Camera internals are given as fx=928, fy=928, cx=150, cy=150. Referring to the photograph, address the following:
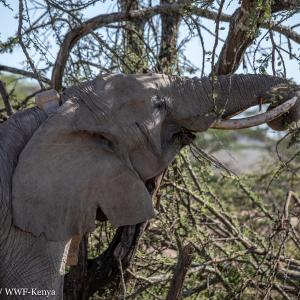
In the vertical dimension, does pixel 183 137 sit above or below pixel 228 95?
below

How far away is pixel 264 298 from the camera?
14.8 ft

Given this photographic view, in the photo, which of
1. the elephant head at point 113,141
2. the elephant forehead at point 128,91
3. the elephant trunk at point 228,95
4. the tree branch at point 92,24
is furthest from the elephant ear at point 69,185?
the tree branch at point 92,24

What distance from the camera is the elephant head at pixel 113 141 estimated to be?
13.3ft

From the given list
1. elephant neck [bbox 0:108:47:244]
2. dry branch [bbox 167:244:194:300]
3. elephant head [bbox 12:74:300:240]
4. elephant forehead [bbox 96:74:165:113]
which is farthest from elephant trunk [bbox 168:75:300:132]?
elephant neck [bbox 0:108:47:244]

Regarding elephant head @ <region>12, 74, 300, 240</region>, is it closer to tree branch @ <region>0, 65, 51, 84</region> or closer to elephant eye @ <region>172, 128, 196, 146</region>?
elephant eye @ <region>172, 128, 196, 146</region>

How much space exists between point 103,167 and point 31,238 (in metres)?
0.45

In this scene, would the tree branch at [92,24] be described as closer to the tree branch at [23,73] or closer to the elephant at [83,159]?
the tree branch at [23,73]

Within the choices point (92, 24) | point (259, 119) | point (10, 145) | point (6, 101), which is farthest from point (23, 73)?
point (259, 119)

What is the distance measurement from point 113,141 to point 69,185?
0.94ft

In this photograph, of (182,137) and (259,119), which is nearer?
(259,119)

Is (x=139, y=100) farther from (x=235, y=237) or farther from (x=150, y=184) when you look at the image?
(x=235, y=237)

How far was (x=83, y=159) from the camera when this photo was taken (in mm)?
4121

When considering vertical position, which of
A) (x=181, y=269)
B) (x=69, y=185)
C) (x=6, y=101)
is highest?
(x=6, y=101)

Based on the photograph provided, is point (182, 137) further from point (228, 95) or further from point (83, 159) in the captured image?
point (83, 159)
